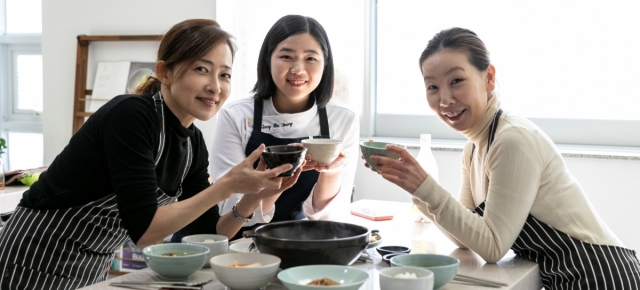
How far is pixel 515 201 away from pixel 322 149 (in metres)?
0.54

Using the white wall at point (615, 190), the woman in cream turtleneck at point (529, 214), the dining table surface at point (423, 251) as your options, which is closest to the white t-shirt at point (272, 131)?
the dining table surface at point (423, 251)

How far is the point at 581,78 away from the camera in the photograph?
3.98 metres

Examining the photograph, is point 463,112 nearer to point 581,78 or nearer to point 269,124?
point 269,124

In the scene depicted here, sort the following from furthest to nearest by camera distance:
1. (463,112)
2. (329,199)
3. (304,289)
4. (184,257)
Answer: (329,199) < (463,112) < (184,257) < (304,289)

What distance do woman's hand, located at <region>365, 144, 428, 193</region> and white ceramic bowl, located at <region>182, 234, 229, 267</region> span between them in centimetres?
44

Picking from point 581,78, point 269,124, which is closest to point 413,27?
point 581,78

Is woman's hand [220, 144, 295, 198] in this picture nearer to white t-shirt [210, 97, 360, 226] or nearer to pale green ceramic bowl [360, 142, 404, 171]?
pale green ceramic bowl [360, 142, 404, 171]

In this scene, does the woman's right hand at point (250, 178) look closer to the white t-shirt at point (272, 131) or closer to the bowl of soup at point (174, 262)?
the bowl of soup at point (174, 262)

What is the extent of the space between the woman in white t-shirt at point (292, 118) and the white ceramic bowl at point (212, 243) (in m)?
0.59

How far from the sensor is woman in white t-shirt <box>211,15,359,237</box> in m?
2.46

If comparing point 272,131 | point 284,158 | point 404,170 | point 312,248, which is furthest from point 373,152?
point 272,131

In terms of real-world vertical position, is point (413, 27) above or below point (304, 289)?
above

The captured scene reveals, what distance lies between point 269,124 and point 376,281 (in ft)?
3.61

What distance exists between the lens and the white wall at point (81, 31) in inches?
A: 184
